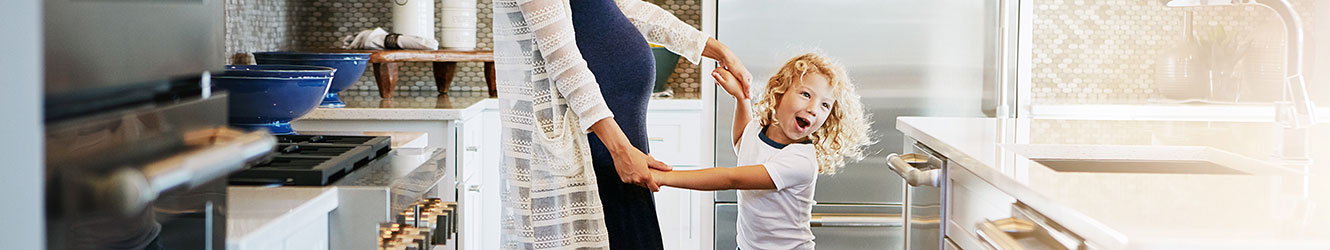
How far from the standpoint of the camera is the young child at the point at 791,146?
1.65 meters

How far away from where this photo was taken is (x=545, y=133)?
1424mm

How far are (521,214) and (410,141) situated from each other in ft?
1.40

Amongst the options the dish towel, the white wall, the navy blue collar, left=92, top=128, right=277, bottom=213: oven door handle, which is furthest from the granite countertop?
the white wall

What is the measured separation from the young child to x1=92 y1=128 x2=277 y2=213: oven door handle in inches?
43.3

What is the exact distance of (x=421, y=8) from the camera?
10.2 ft

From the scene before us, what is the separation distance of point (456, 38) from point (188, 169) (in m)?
2.76

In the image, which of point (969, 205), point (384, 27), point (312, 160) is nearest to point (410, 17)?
point (384, 27)

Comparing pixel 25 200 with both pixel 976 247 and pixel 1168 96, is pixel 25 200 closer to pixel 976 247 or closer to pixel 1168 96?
pixel 976 247

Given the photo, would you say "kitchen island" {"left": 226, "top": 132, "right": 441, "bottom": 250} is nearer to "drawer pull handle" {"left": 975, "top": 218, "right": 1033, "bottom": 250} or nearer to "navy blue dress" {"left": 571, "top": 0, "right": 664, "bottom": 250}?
"navy blue dress" {"left": 571, "top": 0, "right": 664, "bottom": 250}

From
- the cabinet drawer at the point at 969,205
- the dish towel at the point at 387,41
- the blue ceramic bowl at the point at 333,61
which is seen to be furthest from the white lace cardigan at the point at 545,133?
the dish towel at the point at 387,41

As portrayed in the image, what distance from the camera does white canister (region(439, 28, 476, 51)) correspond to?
318cm

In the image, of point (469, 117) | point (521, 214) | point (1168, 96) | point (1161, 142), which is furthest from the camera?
point (1168, 96)

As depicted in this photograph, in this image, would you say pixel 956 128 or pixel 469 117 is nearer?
pixel 956 128

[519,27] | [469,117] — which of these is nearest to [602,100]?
[519,27]
